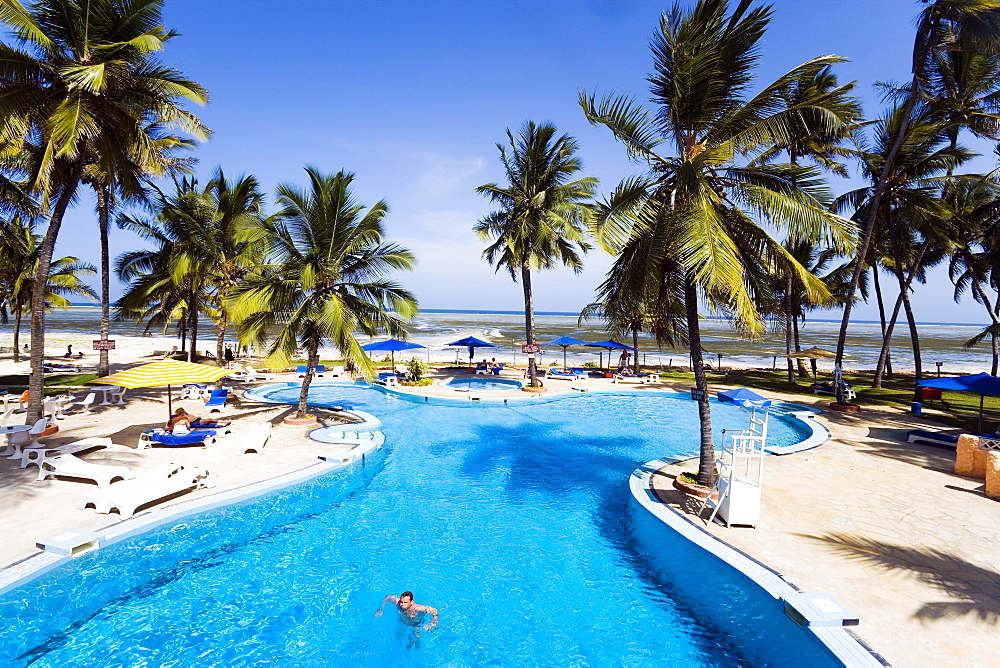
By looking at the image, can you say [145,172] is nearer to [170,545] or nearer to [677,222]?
[170,545]

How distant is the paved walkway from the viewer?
16.1 ft

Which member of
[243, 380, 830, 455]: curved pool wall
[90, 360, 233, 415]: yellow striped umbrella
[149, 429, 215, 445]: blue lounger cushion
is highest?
[90, 360, 233, 415]: yellow striped umbrella

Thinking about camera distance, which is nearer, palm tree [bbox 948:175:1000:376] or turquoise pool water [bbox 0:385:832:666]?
turquoise pool water [bbox 0:385:832:666]

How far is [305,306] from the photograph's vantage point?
1402cm

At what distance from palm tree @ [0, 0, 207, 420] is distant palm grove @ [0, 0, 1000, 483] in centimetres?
5

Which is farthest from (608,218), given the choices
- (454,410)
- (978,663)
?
(454,410)

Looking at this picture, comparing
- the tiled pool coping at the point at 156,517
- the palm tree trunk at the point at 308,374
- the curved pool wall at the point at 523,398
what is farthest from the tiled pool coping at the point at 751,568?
the palm tree trunk at the point at 308,374

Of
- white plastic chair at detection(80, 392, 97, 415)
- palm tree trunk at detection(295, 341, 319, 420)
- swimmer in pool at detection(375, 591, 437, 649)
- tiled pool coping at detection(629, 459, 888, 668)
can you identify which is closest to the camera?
tiled pool coping at detection(629, 459, 888, 668)

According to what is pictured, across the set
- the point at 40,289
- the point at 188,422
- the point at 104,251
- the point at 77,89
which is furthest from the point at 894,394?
the point at 104,251

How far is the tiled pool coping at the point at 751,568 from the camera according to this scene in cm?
457

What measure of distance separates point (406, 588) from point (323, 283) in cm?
1064

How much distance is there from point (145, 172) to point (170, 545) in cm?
1598

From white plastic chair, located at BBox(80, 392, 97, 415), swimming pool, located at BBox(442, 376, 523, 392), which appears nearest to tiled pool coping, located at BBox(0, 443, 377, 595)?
white plastic chair, located at BBox(80, 392, 97, 415)

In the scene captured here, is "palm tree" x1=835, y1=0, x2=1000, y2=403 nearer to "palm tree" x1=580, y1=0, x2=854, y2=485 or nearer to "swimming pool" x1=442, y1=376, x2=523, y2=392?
"palm tree" x1=580, y1=0, x2=854, y2=485
